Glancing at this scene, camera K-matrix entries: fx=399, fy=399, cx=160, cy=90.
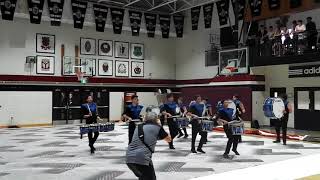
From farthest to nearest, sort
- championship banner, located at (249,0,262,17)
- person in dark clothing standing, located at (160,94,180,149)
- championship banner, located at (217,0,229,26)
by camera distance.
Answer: championship banner, located at (217,0,229,26) → championship banner, located at (249,0,262,17) → person in dark clothing standing, located at (160,94,180,149)

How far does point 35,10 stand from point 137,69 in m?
9.73

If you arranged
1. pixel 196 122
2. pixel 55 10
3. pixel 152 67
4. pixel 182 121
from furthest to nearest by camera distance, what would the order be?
1. pixel 152 67
2. pixel 55 10
3. pixel 182 121
4. pixel 196 122

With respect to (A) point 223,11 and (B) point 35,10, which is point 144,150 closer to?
(B) point 35,10

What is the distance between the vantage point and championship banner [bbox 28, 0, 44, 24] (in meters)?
23.4

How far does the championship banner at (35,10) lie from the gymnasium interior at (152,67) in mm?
59

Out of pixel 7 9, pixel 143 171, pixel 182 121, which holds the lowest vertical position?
pixel 143 171

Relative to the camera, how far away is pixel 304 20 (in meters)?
23.9

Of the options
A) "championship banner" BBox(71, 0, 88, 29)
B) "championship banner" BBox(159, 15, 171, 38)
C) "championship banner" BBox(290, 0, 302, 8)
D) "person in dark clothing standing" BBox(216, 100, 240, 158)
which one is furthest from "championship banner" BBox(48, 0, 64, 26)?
"person in dark clothing standing" BBox(216, 100, 240, 158)

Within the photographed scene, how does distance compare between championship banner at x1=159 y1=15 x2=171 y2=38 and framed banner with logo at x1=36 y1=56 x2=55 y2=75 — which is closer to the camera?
framed banner with logo at x1=36 y1=56 x2=55 y2=75

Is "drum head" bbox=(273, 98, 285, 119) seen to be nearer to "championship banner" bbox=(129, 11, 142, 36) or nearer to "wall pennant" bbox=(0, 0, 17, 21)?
"championship banner" bbox=(129, 11, 142, 36)

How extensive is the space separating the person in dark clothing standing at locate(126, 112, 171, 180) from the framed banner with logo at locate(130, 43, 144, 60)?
24136 millimetres

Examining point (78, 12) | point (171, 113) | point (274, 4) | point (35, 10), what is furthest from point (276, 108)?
point (35, 10)

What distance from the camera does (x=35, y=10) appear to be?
77.4 ft

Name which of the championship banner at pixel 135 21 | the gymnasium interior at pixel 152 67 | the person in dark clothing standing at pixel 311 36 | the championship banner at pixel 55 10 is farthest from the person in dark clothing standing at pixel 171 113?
the championship banner at pixel 135 21
